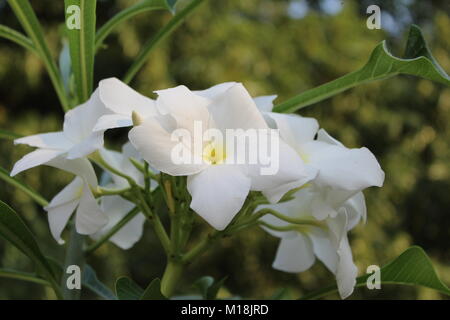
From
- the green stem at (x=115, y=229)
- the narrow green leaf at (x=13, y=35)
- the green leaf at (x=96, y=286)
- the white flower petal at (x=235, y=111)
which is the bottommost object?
the green leaf at (x=96, y=286)

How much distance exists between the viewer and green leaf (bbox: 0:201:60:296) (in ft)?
1.54

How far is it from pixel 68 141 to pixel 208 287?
0.23 metres

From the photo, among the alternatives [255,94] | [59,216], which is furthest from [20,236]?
[255,94]

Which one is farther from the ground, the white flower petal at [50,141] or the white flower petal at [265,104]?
the white flower petal at [265,104]

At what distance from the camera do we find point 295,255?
1.87 feet

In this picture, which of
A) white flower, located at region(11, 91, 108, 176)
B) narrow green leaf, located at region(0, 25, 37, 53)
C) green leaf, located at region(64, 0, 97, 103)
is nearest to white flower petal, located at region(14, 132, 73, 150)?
white flower, located at region(11, 91, 108, 176)

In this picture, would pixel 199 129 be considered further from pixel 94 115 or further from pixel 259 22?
pixel 259 22

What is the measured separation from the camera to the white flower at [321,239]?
45cm

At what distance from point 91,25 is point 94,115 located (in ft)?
0.40

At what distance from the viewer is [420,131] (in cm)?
312

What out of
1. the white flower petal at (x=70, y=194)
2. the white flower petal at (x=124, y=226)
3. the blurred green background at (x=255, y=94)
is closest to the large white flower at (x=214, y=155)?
the white flower petal at (x=70, y=194)

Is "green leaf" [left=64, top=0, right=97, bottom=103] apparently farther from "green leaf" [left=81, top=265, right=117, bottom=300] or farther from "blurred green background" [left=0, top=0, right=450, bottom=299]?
"blurred green background" [left=0, top=0, right=450, bottom=299]

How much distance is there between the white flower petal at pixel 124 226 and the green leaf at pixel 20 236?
78 millimetres

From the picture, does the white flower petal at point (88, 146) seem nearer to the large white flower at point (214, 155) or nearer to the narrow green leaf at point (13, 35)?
the large white flower at point (214, 155)
